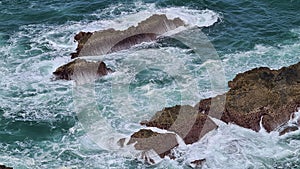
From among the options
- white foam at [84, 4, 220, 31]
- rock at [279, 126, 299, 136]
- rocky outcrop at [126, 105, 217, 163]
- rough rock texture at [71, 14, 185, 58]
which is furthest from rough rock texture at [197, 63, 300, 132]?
white foam at [84, 4, 220, 31]

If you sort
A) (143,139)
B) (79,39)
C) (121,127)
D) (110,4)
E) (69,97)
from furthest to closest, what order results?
(110,4) → (79,39) → (69,97) → (121,127) → (143,139)

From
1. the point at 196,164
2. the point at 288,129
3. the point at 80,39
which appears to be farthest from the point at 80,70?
the point at 288,129

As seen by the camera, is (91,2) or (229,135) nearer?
(229,135)

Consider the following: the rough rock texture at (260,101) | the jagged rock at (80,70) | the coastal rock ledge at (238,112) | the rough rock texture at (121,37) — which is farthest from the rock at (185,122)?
the rough rock texture at (121,37)

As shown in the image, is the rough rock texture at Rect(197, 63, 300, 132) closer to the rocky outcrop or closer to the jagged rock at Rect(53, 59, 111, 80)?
the rocky outcrop

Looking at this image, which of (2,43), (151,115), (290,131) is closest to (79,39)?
(2,43)

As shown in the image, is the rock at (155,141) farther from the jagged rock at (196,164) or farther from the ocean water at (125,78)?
the jagged rock at (196,164)

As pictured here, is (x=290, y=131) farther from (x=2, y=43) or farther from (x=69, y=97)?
(x=2, y=43)
